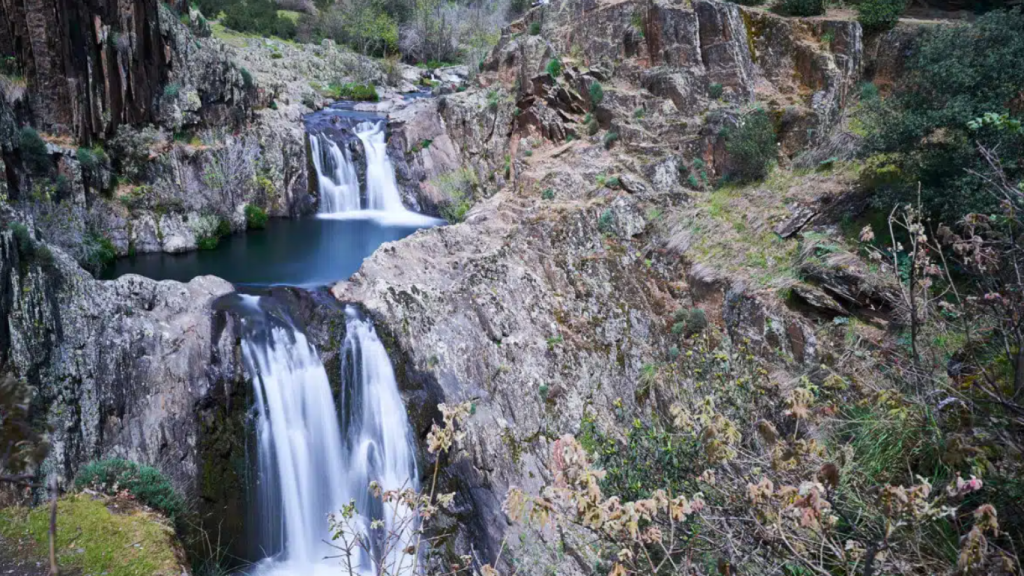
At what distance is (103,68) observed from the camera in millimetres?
18547

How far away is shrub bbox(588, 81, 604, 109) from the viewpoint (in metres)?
19.9

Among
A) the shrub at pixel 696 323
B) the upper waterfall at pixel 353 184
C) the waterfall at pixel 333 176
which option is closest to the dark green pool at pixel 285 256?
the upper waterfall at pixel 353 184

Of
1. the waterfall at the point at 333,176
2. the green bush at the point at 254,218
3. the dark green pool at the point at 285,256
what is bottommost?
the dark green pool at the point at 285,256

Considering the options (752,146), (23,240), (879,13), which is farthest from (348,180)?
(879,13)

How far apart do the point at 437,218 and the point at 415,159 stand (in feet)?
10.2

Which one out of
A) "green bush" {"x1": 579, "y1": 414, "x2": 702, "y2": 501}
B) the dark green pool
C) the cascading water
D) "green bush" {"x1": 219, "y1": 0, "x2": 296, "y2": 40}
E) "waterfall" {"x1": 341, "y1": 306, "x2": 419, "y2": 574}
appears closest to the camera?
"green bush" {"x1": 579, "y1": 414, "x2": 702, "y2": 501}

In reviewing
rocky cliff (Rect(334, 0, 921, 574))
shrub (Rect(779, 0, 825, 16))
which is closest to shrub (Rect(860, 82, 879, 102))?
rocky cliff (Rect(334, 0, 921, 574))

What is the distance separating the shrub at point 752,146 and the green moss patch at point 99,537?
612 inches

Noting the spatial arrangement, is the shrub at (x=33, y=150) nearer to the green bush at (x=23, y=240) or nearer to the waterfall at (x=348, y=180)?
the green bush at (x=23, y=240)

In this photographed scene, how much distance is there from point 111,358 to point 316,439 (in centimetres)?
422

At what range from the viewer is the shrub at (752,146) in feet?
51.4

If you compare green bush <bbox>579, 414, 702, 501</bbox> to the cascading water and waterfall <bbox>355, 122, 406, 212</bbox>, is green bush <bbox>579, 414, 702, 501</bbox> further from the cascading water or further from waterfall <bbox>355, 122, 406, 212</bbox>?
waterfall <bbox>355, 122, 406, 212</bbox>

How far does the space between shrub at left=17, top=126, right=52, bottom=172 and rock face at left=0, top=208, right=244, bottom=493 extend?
7.12m

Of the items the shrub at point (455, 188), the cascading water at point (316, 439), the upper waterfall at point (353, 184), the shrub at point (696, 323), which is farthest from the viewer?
the upper waterfall at point (353, 184)
